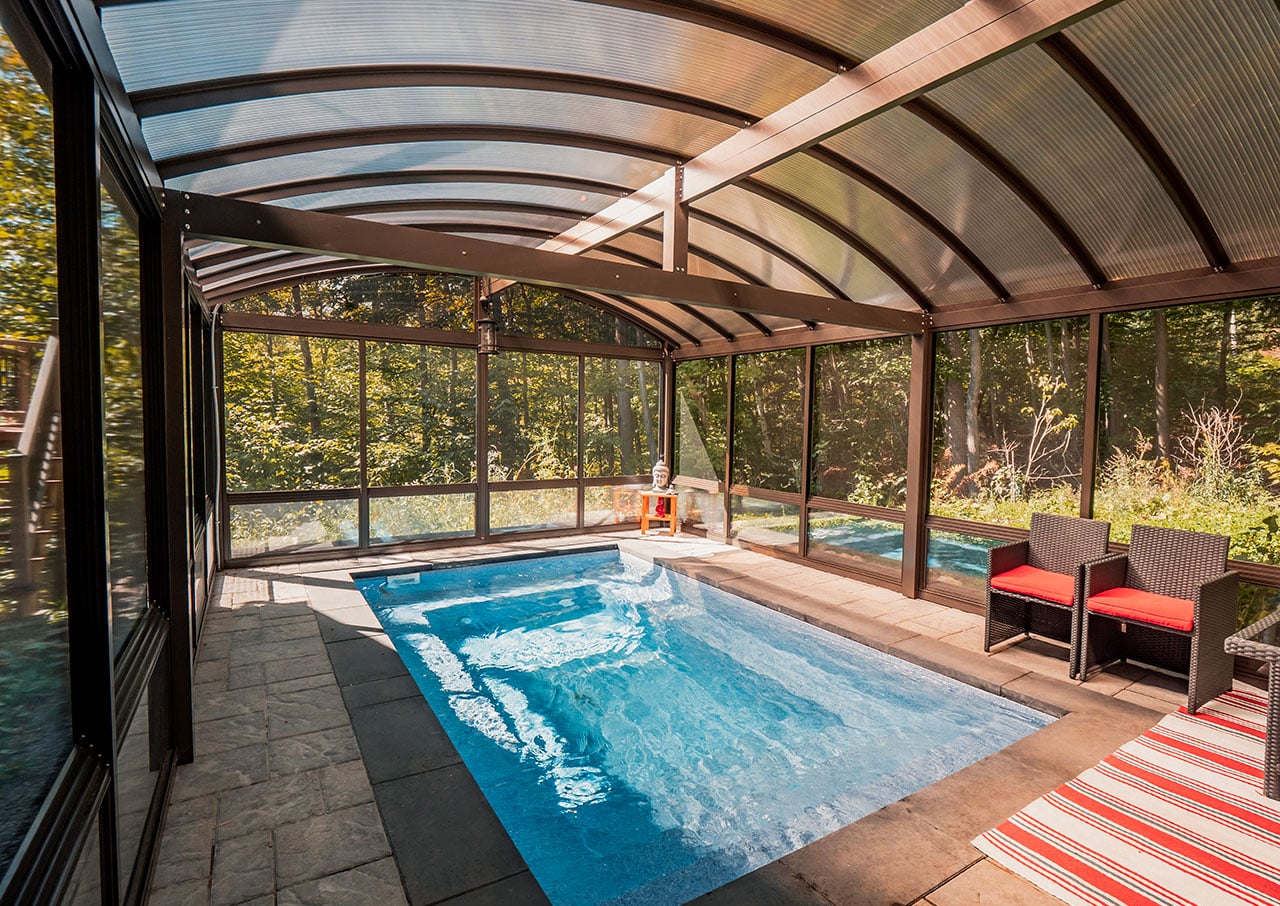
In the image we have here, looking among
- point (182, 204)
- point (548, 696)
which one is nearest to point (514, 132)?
point (182, 204)

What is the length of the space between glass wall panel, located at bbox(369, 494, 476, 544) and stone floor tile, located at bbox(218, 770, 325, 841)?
516cm

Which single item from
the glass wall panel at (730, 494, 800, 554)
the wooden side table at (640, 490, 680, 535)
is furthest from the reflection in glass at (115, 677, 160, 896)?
the wooden side table at (640, 490, 680, 535)

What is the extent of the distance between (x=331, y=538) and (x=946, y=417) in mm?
7275

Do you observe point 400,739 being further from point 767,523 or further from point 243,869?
point 767,523

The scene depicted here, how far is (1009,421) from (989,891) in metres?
4.37

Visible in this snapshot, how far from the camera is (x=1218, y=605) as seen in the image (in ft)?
12.3

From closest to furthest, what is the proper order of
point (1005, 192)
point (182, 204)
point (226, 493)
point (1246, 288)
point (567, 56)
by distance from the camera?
1. point (182, 204)
2. point (567, 56)
3. point (1246, 288)
4. point (1005, 192)
5. point (226, 493)

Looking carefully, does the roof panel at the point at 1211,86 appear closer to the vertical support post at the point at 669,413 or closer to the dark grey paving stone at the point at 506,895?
the dark grey paving stone at the point at 506,895

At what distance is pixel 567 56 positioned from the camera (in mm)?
3406

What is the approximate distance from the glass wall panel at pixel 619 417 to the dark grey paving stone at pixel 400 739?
590cm

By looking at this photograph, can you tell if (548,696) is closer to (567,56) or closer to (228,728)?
(228,728)

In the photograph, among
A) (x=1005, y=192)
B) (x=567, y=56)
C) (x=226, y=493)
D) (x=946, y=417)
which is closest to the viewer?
(x=567, y=56)

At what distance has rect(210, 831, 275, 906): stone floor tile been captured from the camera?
228 cm

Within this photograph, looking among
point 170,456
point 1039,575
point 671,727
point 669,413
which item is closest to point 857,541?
point 1039,575
